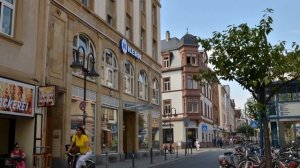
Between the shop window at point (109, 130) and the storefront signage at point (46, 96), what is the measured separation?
824cm

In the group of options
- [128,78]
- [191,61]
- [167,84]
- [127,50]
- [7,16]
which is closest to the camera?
[7,16]

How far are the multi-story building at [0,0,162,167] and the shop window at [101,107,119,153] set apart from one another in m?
0.07

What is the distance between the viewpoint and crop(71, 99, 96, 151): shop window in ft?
69.9

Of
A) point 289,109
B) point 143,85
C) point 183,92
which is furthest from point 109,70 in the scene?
point 183,92

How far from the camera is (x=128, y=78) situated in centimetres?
3002

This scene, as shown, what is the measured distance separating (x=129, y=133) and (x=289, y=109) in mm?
11974

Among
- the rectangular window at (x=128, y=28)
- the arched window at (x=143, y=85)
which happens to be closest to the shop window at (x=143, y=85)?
the arched window at (x=143, y=85)

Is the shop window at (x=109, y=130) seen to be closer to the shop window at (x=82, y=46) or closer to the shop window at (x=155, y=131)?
the shop window at (x=82, y=46)

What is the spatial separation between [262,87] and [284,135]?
19909 millimetres

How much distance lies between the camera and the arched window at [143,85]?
3269 centimetres

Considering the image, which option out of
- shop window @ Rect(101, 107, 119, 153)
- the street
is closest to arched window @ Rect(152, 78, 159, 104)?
the street

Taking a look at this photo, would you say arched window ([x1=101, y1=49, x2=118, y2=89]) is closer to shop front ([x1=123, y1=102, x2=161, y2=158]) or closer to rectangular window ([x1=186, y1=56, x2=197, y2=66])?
shop front ([x1=123, y1=102, x2=161, y2=158])

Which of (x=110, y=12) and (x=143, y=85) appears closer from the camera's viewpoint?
(x=110, y=12)

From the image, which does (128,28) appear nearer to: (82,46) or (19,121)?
(82,46)
